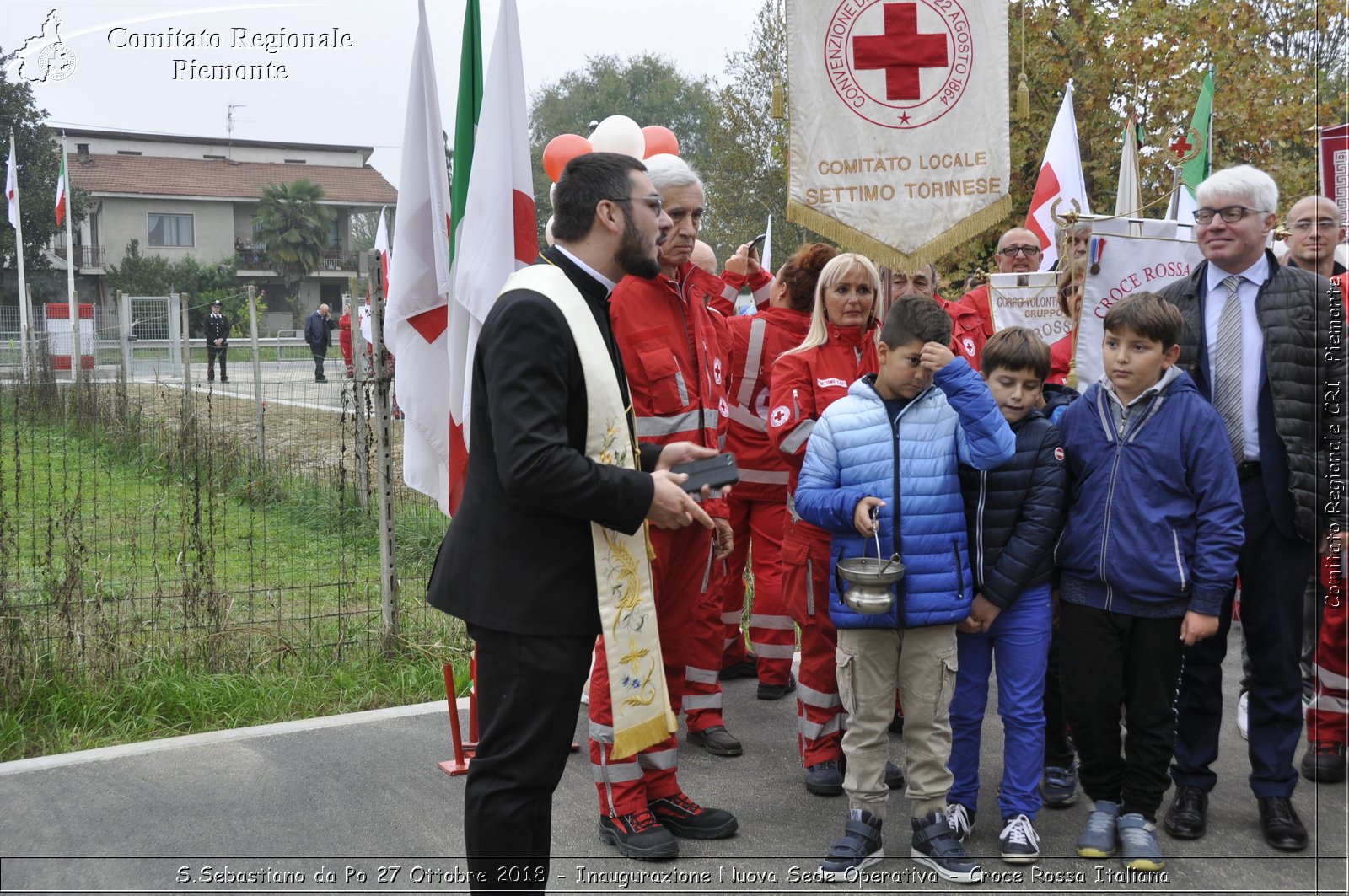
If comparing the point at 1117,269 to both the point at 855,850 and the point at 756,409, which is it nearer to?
the point at 756,409

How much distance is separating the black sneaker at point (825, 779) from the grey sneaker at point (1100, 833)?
2.95 feet

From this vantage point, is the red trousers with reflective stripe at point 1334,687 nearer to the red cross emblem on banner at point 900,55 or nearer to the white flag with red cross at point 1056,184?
the red cross emblem on banner at point 900,55

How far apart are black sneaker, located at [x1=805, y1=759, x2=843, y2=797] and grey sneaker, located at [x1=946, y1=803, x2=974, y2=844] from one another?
0.50m

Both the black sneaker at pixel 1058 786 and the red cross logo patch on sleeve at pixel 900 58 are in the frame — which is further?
the red cross logo patch on sleeve at pixel 900 58

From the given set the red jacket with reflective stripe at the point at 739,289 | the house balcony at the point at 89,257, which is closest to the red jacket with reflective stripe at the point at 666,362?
the red jacket with reflective stripe at the point at 739,289

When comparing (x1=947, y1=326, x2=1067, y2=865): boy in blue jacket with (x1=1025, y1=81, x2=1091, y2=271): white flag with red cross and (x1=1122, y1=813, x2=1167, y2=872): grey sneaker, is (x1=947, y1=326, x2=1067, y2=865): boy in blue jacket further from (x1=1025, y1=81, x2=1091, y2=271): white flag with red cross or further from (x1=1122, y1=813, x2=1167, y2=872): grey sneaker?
(x1=1025, y1=81, x2=1091, y2=271): white flag with red cross

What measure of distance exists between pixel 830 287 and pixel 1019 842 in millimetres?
→ 2168

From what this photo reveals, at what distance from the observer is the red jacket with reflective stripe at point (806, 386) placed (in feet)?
15.0

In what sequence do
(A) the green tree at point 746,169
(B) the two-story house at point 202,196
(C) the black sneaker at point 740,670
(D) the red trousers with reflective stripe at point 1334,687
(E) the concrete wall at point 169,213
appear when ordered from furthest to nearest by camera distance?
1. (E) the concrete wall at point 169,213
2. (B) the two-story house at point 202,196
3. (A) the green tree at point 746,169
4. (C) the black sneaker at point 740,670
5. (D) the red trousers with reflective stripe at point 1334,687

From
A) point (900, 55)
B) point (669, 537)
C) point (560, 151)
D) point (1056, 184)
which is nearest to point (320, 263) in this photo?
point (1056, 184)

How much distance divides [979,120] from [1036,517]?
5.80 ft

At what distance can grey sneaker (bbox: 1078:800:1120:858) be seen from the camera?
156 inches

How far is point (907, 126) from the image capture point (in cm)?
482

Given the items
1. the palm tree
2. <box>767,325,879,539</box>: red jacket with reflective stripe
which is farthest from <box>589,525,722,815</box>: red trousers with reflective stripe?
the palm tree
